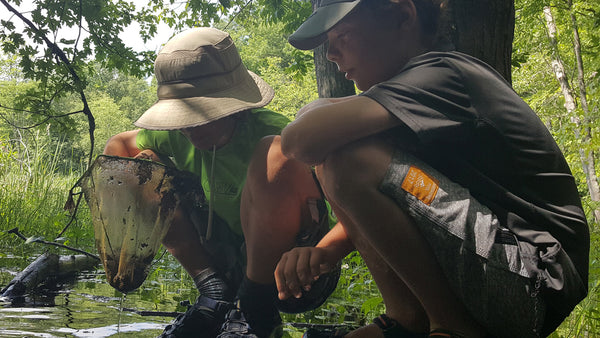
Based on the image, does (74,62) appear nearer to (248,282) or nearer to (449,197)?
(248,282)

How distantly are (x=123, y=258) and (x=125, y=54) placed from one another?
8.43 feet

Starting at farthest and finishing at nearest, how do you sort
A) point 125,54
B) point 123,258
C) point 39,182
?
1. point 39,182
2. point 125,54
3. point 123,258

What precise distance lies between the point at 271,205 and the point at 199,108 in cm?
57

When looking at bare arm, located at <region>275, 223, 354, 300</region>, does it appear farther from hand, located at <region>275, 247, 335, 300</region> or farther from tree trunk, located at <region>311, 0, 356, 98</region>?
tree trunk, located at <region>311, 0, 356, 98</region>

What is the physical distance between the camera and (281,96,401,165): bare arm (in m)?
1.32

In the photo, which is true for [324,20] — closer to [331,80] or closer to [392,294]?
[392,294]

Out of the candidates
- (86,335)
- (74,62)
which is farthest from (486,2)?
(74,62)

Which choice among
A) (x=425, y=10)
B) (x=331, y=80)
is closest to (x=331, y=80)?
(x=331, y=80)

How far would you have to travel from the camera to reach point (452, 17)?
2.05m

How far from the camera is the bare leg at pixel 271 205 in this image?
5.87ft

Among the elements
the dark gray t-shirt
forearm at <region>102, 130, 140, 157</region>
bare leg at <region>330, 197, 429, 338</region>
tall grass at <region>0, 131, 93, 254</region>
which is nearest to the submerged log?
forearm at <region>102, 130, 140, 157</region>

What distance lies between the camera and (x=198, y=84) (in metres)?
2.18

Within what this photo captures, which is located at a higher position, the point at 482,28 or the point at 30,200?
the point at 482,28

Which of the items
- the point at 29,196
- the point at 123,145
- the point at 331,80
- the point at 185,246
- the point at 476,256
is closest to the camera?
the point at 476,256
